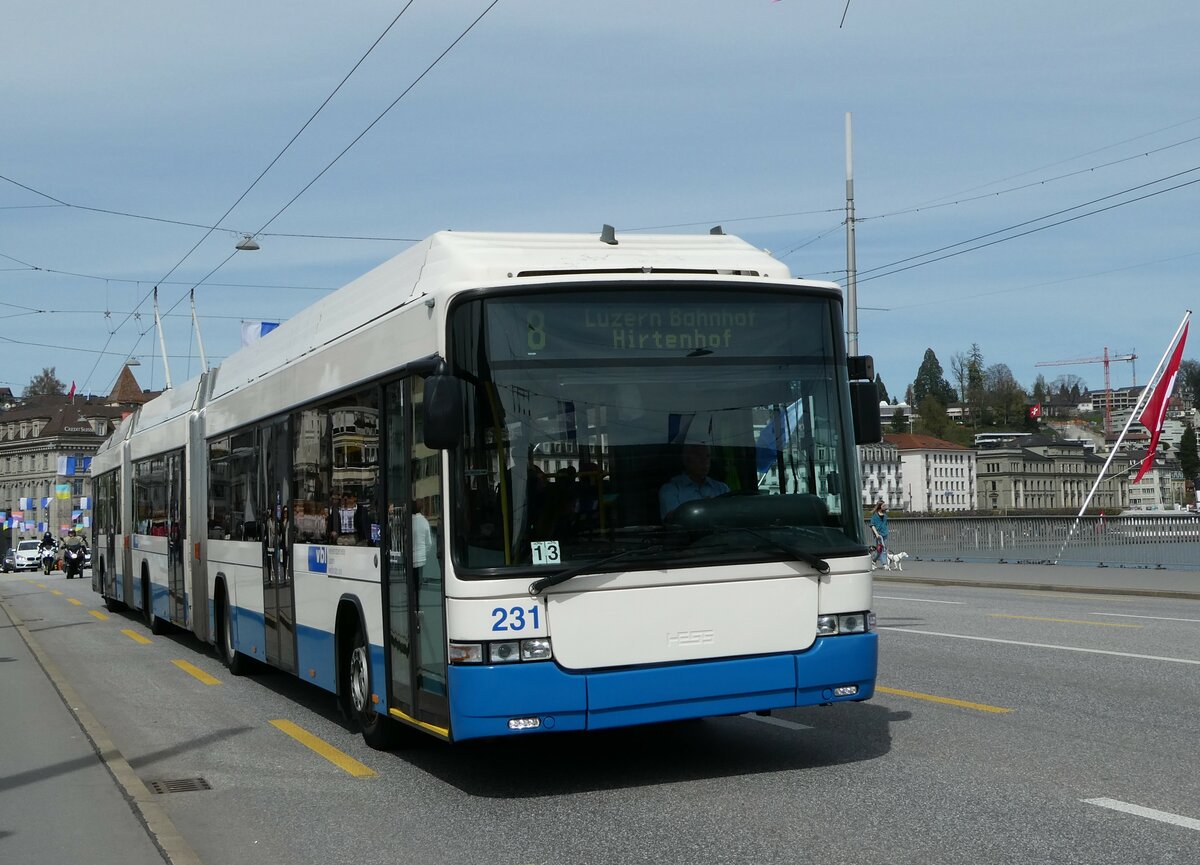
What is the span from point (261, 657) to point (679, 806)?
6459 mm

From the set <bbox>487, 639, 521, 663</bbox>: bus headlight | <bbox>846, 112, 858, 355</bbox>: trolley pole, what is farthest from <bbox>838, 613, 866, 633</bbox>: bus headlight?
<bbox>846, 112, 858, 355</bbox>: trolley pole

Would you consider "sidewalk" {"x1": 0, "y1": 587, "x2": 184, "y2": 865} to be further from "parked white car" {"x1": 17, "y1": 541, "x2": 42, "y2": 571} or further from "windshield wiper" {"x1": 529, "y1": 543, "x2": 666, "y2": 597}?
"parked white car" {"x1": 17, "y1": 541, "x2": 42, "y2": 571}

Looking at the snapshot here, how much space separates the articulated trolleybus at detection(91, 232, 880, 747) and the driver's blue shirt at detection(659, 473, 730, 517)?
0.04 feet

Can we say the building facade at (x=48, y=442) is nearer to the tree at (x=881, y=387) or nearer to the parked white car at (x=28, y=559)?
the parked white car at (x=28, y=559)

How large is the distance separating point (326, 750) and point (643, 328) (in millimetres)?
3802

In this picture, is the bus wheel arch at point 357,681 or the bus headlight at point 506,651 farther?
the bus wheel arch at point 357,681

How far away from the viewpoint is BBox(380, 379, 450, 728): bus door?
315 inches

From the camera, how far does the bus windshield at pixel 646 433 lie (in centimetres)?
771

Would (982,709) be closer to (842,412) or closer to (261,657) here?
(842,412)

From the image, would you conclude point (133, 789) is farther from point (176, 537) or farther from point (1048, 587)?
point (1048, 587)

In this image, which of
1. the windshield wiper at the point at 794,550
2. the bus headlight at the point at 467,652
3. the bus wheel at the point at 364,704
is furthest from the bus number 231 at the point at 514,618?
the bus wheel at the point at 364,704

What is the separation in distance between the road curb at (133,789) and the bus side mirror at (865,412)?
13.5 ft

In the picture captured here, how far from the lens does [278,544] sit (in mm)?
11977

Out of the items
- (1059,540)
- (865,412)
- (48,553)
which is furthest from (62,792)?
(48,553)
